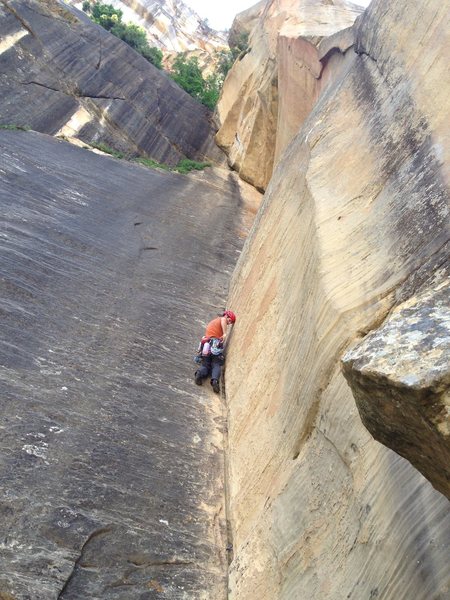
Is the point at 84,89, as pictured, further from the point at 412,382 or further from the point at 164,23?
the point at 164,23

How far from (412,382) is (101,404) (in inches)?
211

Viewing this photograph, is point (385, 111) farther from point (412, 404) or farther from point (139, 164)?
point (139, 164)

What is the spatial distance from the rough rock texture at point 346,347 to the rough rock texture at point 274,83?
6.57 m

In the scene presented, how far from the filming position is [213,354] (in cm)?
968

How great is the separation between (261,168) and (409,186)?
16.2 metres

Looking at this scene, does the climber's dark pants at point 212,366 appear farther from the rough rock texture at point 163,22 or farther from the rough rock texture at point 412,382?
the rough rock texture at point 163,22

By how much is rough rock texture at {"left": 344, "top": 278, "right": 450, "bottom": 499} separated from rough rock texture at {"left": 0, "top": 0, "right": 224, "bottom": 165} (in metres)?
17.4

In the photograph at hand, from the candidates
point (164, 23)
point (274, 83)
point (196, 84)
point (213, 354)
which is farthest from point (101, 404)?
point (164, 23)

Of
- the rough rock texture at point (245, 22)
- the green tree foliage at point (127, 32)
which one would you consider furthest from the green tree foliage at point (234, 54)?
the green tree foliage at point (127, 32)

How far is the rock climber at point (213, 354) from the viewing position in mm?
9438

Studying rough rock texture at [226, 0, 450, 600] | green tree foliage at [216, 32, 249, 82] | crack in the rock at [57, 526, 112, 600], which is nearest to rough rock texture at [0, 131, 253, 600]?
crack in the rock at [57, 526, 112, 600]

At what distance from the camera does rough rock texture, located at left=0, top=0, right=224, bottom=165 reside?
66.6ft

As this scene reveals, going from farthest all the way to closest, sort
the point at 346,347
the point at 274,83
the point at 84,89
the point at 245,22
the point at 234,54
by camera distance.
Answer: the point at 234,54
the point at 245,22
the point at 84,89
the point at 274,83
the point at 346,347

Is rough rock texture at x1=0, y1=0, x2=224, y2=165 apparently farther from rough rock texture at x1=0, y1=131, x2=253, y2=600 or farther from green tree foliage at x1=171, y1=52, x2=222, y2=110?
rough rock texture at x1=0, y1=131, x2=253, y2=600
